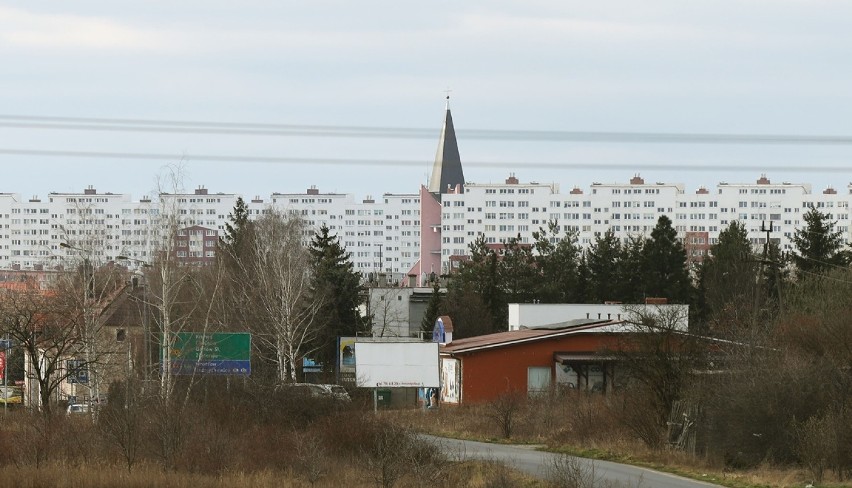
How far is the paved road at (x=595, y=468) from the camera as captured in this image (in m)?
24.3

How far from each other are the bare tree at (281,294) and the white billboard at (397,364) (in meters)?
4.98

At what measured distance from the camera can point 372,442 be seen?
30.6m

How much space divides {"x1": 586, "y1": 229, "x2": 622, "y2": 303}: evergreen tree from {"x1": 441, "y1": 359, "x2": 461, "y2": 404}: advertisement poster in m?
29.2

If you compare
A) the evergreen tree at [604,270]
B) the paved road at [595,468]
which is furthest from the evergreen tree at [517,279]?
the paved road at [595,468]

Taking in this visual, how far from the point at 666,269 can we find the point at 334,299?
2570cm

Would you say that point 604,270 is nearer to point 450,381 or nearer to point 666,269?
point 666,269

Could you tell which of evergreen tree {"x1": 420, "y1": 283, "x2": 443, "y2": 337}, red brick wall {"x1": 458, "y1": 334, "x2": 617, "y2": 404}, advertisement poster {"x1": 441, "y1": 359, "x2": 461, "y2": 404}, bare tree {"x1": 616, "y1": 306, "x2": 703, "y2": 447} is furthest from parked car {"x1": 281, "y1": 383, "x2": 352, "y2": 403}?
evergreen tree {"x1": 420, "y1": 283, "x2": 443, "y2": 337}

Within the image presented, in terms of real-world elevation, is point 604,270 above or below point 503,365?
above

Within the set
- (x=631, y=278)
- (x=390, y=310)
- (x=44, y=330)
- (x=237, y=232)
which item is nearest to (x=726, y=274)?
(x=631, y=278)

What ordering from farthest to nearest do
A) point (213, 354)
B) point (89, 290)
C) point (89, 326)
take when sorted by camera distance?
point (89, 290) < point (213, 354) < point (89, 326)

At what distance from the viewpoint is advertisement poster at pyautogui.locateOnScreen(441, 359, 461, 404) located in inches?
2206

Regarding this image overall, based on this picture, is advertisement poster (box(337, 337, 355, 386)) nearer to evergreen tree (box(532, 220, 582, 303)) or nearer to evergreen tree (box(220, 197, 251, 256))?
evergreen tree (box(220, 197, 251, 256))

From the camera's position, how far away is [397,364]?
52.1 metres

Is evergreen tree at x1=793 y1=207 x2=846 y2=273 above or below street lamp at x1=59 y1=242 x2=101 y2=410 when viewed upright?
above
